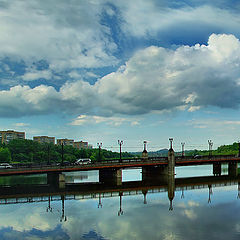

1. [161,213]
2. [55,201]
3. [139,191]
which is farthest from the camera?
[139,191]

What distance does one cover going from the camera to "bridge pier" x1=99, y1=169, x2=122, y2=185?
72062mm

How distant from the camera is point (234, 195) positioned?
57.3 metres

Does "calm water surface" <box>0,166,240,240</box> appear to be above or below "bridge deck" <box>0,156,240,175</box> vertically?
below

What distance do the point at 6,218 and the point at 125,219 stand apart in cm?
1604

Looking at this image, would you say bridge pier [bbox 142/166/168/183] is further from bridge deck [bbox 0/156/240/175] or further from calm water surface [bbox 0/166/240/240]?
calm water surface [bbox 0/166/240/240]

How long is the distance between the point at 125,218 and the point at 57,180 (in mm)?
33540

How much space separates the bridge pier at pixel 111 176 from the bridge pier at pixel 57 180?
13.0 m

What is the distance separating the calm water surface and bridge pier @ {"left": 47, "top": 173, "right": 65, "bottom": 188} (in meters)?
12.3

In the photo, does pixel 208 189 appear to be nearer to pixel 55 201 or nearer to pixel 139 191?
pixel 139 191

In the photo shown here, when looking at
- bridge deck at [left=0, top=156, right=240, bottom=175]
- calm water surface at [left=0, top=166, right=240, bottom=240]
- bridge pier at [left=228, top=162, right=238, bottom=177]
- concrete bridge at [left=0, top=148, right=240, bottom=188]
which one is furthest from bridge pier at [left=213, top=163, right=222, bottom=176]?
calm water surface at [left=0, top=166, right=240, bottom=240]

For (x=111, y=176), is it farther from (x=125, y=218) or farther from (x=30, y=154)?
(x=30, y=154)

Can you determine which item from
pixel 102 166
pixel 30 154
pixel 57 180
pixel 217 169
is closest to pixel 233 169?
pixel 217 169

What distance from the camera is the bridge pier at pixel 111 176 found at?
2837 inches

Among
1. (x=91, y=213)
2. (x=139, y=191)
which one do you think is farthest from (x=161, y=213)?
(x=139, y=191)
